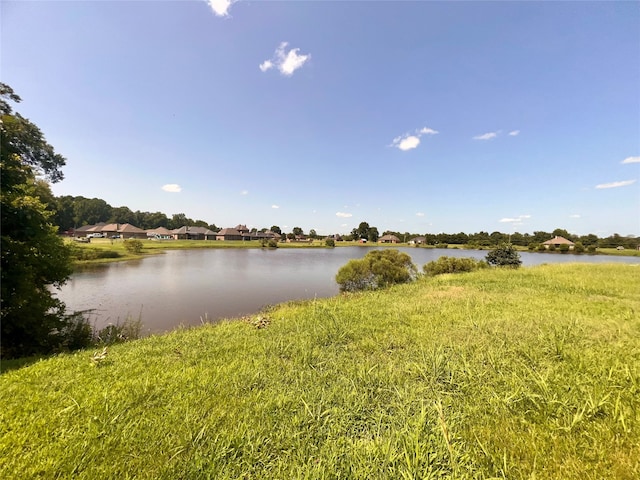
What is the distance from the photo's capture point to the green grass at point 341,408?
2.59 meters

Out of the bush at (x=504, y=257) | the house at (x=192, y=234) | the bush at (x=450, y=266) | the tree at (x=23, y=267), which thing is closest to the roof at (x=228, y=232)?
the house at (x=192, y=234)

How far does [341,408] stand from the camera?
3545 mm

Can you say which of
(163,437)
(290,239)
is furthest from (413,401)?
(290,239)

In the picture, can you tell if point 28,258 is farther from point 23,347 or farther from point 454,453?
point 454,453

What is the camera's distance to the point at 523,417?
3318mm

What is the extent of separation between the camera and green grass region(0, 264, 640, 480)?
259 centimetres

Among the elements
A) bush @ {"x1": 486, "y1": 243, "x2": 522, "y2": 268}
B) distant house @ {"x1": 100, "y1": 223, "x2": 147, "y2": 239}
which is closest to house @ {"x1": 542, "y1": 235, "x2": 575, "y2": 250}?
bush @ {"x1": 486, "y1": 243, "x2": 522, "y2": 268}

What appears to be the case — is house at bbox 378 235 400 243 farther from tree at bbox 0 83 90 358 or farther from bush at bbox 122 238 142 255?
tree at bbox 0 83 90 358

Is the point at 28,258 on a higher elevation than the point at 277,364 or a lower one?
higher

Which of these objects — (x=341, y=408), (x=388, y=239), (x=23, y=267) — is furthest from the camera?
(x=388, y=239)

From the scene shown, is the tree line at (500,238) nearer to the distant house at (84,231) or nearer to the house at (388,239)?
the house at (388,239)

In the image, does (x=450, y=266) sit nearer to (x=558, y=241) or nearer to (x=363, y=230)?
(x=558, y=241)

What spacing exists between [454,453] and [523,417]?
4.56 feet

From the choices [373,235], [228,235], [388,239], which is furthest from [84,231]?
[388,239]
